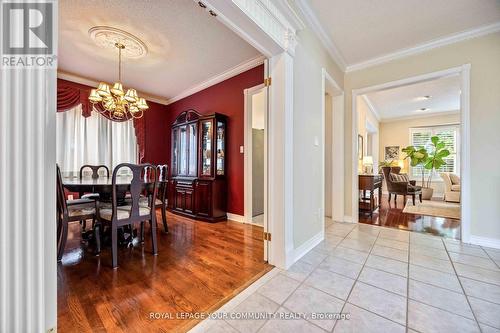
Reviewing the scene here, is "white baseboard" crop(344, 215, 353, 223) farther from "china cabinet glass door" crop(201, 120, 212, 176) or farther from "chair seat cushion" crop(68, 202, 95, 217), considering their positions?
"chair seat cushion" crop(68, 202, 95, 217)

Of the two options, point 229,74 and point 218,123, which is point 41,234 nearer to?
point 218,123

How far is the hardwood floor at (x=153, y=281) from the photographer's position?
132 cm

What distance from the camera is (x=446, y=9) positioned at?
7.50 feet

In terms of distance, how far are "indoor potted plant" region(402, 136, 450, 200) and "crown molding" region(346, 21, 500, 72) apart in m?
4.69

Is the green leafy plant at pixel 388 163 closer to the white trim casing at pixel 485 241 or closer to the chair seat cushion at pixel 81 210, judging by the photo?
the white trim casing at pixel 485 241

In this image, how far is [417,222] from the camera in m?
3.61

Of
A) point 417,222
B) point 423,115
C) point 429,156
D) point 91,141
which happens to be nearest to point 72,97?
point 91,141

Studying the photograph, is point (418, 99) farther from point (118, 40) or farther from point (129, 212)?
point (129, 212)

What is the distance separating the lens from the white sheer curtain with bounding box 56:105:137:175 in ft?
12.5

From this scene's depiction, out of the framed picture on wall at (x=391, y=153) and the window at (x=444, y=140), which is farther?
the framed picture on wall at (x=391, y=153)

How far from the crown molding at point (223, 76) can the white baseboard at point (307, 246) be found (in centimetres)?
266

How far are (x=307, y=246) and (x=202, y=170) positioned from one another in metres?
2.29

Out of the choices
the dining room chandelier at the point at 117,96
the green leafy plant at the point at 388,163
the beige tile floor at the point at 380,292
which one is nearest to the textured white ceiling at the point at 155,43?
the dining room chandelier at the point at 117,96

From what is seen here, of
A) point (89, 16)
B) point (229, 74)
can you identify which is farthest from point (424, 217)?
point (89, 16)
